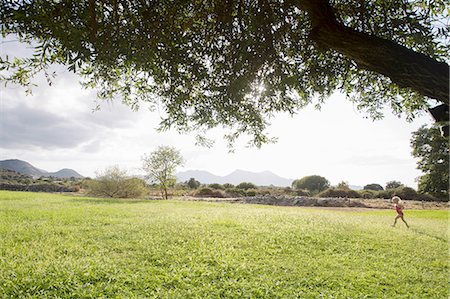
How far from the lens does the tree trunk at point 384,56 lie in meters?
3.42

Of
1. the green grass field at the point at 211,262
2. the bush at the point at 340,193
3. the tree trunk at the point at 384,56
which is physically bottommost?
the green grass field at the point at 211,262

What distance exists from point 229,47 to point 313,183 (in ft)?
174

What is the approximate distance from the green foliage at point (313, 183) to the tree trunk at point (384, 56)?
52.9 metres

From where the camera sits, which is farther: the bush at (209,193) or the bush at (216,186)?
the bush at (216,186)

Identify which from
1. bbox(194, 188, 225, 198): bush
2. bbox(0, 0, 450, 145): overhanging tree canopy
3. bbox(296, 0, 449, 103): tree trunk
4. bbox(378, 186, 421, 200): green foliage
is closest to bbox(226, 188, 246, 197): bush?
bbox(194, 188, 225, 198): bush

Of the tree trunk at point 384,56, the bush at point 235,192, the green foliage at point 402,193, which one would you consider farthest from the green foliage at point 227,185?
the tree trunk at point 384,56

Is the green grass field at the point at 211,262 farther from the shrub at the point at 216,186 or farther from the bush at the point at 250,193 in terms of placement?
the shrub at the point at 216,186

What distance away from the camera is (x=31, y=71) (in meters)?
5.88

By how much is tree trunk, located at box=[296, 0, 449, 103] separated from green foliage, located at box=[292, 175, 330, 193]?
52.9 meters

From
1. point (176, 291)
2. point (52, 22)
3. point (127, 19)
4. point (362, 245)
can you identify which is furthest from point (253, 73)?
point (362, 245)

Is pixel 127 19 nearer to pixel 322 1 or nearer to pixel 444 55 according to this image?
pixel 322 1

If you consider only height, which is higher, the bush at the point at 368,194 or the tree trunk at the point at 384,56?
the tree trunk at the point at 384,56

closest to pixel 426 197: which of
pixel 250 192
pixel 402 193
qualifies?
pixel 402 193

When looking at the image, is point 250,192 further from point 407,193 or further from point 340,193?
point 407,193
